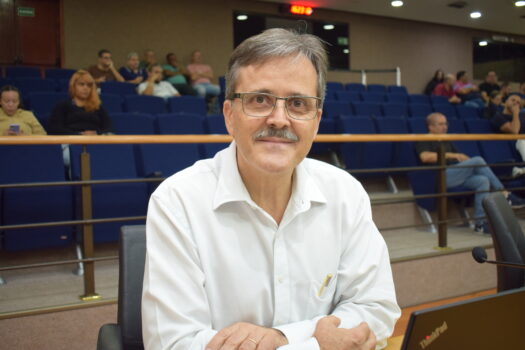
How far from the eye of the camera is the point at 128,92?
232 inches

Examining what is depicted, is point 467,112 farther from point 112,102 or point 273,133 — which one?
point 273,133

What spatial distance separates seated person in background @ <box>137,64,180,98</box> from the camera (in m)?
5.86

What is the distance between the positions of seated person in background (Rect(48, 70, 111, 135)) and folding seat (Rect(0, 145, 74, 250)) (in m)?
0.75

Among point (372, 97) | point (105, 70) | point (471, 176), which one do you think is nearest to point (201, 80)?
point (105, 70)

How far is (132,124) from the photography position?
161 inches

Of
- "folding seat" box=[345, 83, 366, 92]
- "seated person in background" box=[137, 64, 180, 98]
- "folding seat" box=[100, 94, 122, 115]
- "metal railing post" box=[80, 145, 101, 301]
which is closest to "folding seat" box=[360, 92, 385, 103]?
"folding seat" box=[345, 83, 366, 92]

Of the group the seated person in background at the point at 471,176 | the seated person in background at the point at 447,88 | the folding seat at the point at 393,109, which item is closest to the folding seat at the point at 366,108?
the folding seat at the point at 393,109

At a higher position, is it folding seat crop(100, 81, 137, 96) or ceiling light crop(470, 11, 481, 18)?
ceiling light crop(470, 11, 481, 18)

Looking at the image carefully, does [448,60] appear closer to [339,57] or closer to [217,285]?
[339,57]

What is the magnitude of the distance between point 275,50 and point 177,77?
5.99 metres

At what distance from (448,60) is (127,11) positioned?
739 cm

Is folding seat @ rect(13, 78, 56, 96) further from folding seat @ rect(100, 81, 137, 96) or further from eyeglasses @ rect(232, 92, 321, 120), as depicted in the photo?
eyeglasses @ rect(232, 92, 321, 120)

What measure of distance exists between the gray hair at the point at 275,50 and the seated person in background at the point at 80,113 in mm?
2675

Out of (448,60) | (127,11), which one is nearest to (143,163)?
(127,11)
